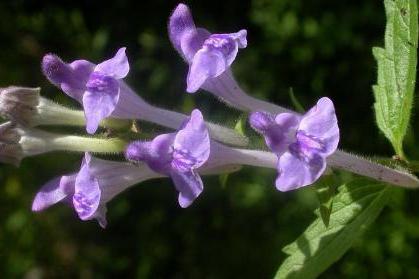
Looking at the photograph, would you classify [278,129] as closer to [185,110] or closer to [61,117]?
[61,117]

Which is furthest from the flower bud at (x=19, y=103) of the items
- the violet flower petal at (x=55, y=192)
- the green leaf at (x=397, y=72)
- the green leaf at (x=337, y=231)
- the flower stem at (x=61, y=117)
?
the green leaf at (x=397, y=72)

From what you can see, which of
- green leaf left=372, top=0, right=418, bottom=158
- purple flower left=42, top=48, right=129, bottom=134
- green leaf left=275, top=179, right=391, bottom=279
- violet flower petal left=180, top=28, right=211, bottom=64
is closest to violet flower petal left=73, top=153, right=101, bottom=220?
purple flower left=42, top=48, right=129, bottom=134

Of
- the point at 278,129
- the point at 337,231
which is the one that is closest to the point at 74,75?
the point at 278,129

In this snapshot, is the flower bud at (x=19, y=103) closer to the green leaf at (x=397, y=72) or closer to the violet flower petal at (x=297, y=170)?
the violet flower petal at (x=297, y=170)

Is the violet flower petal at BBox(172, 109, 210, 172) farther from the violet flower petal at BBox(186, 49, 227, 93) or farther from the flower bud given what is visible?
the flower bud

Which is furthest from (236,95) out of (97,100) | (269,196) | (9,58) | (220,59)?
(9,58)

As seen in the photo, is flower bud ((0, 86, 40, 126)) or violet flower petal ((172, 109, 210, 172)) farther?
flower bud ((0, 86, 40, 126))
